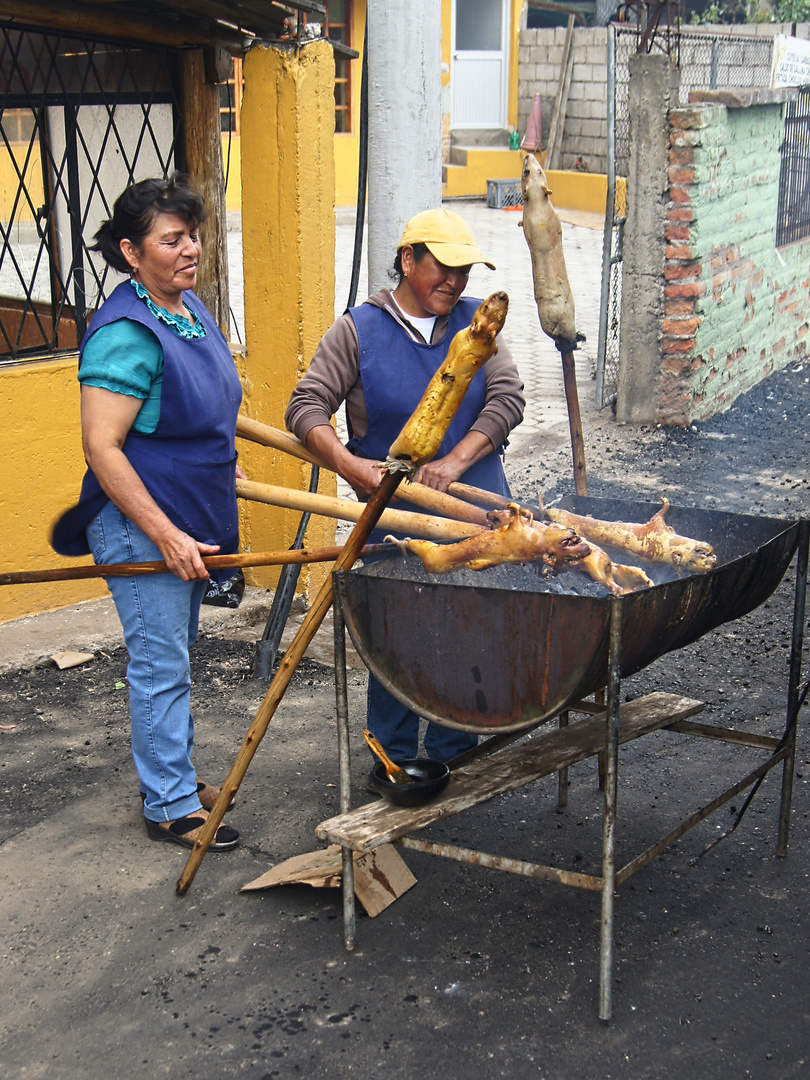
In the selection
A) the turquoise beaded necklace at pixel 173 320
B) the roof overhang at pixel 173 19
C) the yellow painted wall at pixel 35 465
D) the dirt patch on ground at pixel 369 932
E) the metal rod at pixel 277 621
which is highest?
the roof overhang at pixel 173 19

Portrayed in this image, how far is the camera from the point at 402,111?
4285mm

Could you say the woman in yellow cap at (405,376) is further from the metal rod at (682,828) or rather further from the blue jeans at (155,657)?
the metal rod at (682,828)

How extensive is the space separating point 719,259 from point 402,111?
511cm

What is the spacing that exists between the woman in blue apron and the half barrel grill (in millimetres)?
618

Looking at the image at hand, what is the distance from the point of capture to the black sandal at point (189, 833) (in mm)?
3596

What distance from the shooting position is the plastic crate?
19.3m

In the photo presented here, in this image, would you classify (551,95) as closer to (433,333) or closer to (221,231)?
(221,231)

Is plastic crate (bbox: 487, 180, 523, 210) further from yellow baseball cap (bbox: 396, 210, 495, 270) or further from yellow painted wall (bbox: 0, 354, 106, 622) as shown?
yellow baseball cap (bbox: 396, 210, 495, 270)

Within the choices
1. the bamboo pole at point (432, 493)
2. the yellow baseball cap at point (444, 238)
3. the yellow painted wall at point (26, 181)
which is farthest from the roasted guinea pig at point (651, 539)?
the yellow painted wall at point (26, 181)

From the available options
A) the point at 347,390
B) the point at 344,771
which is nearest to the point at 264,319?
the point at 347,390

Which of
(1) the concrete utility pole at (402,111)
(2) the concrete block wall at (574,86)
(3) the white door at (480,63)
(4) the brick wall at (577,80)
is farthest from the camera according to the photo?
(3) the white door at (480,63)

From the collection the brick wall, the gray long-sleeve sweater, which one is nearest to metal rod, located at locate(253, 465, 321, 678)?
the gray long-sleeve sweater

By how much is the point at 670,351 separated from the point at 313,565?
13.6 feet

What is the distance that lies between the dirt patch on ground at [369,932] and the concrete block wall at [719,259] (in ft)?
14.0
